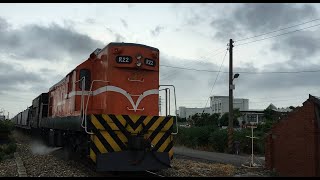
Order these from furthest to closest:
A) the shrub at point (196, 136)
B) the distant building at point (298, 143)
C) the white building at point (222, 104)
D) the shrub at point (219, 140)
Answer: the white building at point (222, 104)
the shrub at point (196, 136)
the shrub at point (219, 140)
the distant building at point (298, 143)

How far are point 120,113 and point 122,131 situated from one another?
813mm

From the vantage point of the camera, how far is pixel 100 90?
11.2 meters

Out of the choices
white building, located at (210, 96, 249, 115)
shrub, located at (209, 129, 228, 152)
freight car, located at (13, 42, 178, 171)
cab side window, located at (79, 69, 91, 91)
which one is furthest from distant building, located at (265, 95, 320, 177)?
white building, located at (210, 96, 249, 115)

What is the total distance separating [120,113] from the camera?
10.7 meters

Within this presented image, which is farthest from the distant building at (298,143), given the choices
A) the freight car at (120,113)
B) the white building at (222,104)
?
the white building at (222,104)

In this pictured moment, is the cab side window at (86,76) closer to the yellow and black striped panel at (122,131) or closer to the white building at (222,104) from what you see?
the yellow and black striped panel at (122,131)

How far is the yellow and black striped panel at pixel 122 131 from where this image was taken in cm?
976

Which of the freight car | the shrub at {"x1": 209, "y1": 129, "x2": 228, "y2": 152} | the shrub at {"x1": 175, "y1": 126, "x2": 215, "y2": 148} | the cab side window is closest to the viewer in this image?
the freight car

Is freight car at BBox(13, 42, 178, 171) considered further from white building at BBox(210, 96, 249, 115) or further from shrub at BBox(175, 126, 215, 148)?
white building at BBox(210, 96, 249, 115)

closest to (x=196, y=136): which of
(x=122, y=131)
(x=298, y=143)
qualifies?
A: (x=298, y=143)

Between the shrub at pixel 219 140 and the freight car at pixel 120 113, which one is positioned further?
the shrub at pixel 219 140

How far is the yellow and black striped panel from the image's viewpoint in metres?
9.76

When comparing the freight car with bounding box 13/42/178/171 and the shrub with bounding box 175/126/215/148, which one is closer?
the freight car with bounding box 13/42/178/171

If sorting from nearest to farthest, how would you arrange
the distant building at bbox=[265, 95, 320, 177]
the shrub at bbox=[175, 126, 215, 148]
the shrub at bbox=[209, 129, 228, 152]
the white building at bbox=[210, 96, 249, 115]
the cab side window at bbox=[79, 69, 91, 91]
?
the distant building at bbox=[265, 95, 320, 177] < the cab side window at bbox=[79, 69, 91, 91] < the shrub at bbox=[209, 129, 228, 152] < the shrub at bbox=[175, 126, 215, 148] < the white building at bbox=[210, 96, 249, 115]
